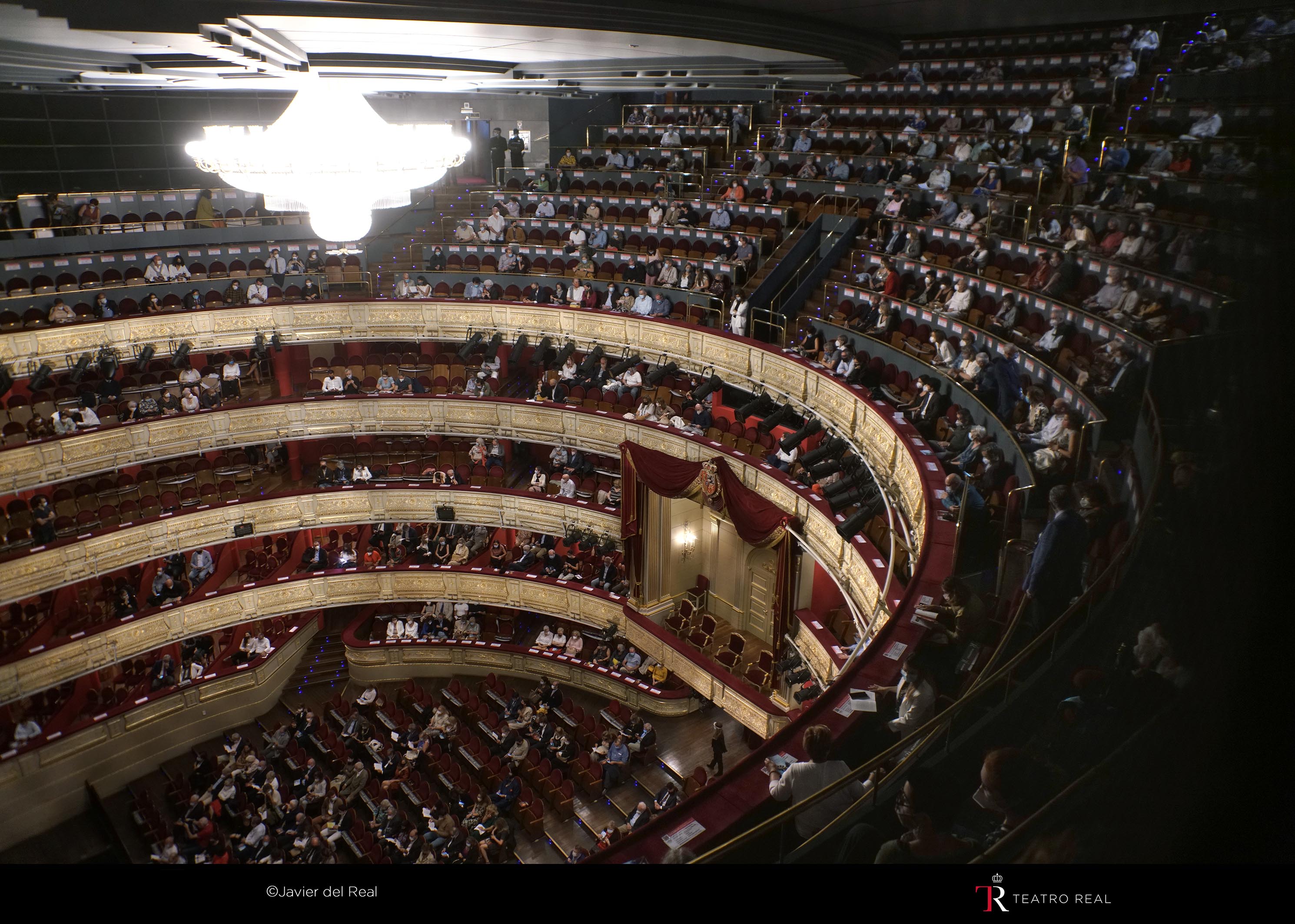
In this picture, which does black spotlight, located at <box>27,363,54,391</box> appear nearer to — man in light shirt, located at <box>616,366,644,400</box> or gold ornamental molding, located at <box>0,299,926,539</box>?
gold ornamental molding, located at <box>0,299,926,539</box>

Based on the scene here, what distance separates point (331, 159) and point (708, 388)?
9321 mm

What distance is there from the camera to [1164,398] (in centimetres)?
586

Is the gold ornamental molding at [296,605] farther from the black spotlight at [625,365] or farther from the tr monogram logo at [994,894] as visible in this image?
the tr monogram logo at [994,894]

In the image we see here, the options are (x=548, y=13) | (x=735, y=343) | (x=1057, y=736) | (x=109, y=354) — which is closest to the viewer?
(x=1057, y=736)

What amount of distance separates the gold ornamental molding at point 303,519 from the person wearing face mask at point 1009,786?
13.8 metres

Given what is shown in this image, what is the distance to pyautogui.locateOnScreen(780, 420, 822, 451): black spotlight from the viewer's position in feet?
44.1

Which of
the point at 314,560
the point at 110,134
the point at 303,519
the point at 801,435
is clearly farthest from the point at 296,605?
the point at 110,134

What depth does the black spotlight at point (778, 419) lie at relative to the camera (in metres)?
14.4

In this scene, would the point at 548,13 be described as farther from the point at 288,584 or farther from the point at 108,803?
the point at 108,803

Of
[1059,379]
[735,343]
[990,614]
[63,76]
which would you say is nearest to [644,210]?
→ [735,343]

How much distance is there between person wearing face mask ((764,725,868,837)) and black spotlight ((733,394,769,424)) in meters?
10.3

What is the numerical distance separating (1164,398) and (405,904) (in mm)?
5935

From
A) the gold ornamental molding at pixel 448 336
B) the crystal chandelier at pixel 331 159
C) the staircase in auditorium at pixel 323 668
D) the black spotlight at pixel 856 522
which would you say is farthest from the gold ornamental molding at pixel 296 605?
the crystal chandelier at pixel 331 159

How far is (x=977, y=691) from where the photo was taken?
4.55 metres
